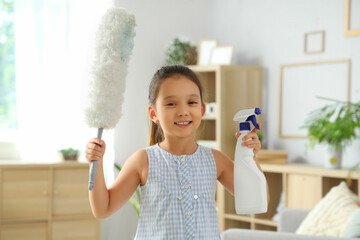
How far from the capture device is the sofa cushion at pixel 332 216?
2.81 m

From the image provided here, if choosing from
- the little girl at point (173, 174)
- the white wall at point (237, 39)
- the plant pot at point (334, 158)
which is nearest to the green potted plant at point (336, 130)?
the plant pot at point (334, 158)

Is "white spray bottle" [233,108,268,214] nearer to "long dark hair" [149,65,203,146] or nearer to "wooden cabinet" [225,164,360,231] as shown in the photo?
"long dark hair" [149,65,203,146]

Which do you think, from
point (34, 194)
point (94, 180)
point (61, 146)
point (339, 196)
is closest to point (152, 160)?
point (94, 180)

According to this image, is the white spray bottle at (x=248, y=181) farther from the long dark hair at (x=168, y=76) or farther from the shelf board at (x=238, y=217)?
the shelf board at (x=238, y=217)

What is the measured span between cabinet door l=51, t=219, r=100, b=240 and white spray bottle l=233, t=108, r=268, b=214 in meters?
3.09

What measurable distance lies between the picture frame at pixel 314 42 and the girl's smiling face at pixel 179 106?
3.03 m

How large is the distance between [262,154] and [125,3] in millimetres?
1857

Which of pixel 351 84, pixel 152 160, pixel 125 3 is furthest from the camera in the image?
pixel 125 3

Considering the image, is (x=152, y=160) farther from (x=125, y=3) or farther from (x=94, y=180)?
(x=125, y=3)

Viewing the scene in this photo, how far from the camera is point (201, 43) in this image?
491cm

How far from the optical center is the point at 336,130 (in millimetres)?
3678

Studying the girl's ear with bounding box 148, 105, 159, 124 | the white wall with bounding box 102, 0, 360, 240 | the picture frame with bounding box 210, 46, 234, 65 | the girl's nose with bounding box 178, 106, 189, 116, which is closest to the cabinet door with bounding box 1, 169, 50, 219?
the white wall with bounding box 102, 0, 360, 240

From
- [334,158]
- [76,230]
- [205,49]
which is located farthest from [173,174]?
[205,49]

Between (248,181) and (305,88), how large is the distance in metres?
3.19
